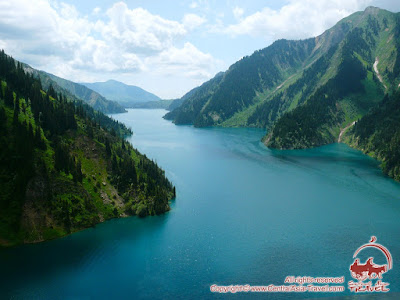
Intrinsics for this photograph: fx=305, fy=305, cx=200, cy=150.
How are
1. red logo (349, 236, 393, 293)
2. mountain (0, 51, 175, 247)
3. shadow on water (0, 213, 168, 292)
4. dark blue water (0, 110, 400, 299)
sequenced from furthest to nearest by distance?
1. mountain (0, 51, 175, 247)
2. shadow on water (0, 213, 168, 292)
3. dark blue water (0, 110, 400, 299)
4. red logo (349, 236, 393, 293)

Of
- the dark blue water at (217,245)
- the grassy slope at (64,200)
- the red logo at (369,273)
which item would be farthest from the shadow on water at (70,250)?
A: the red logo at (369,273)

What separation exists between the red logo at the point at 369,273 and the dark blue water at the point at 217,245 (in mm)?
1335

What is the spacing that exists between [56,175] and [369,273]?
81.7 m

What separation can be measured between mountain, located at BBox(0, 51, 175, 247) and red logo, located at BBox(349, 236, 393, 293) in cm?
5535

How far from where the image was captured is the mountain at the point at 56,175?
77.3 meters

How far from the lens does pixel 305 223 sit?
8950 cm

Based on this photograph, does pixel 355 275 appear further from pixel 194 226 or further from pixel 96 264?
pixel 96 264

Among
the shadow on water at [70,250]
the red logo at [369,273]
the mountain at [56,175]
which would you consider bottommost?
the shadow on water at [70,250]

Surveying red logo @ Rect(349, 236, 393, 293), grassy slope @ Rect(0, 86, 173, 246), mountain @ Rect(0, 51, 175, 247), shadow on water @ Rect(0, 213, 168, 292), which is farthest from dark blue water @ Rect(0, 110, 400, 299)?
mountain @ Rect(0, 51, 175, 247)

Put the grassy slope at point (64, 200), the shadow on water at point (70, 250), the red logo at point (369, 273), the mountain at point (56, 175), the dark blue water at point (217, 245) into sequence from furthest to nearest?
the mountain at point (56, 175) → the grassy slope at point (64, 200) → the shadow on water at point (70, 250) → the dark blue water at point (217, 245) → the red logo at point (369, 273)

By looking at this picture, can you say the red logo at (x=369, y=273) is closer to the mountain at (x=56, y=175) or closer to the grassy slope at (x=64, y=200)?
the mountain at (x=56, y=175)

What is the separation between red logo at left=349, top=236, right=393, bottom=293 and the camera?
5869 cm

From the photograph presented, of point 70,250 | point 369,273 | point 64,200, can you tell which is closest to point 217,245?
point 369,273

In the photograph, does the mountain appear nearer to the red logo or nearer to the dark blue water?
the dark blue water
